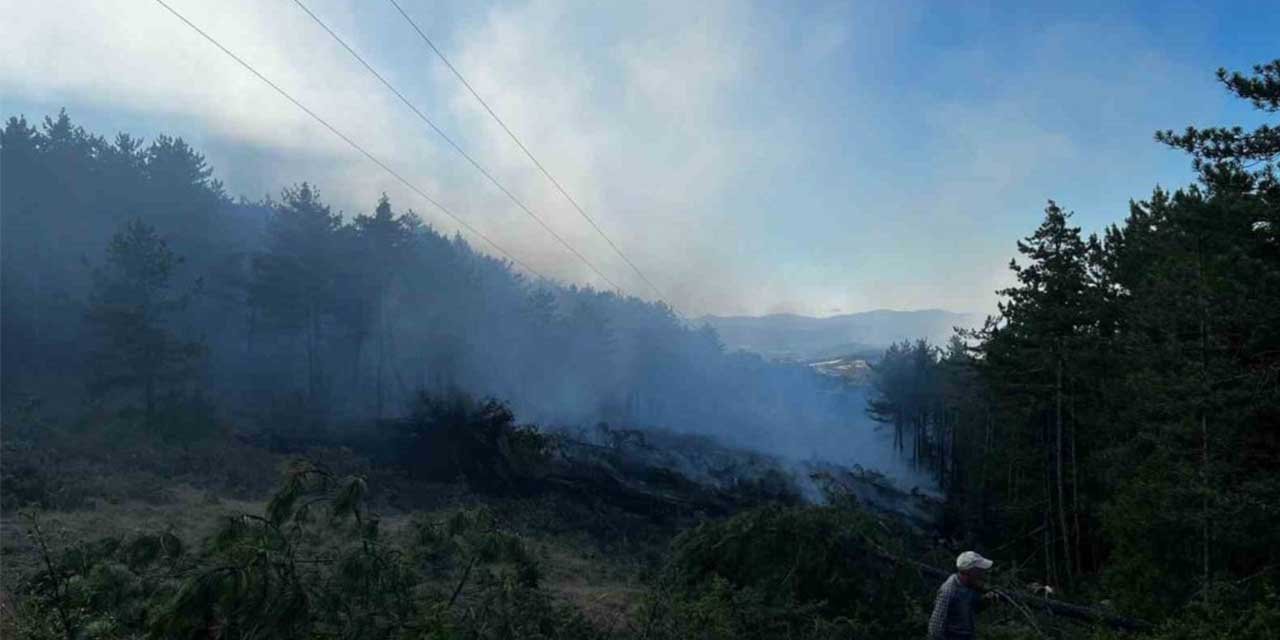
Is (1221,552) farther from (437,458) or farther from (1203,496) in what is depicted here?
(437,458)

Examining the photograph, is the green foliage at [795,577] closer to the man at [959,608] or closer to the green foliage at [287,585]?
the man at [959,608]

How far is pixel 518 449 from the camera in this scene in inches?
1068

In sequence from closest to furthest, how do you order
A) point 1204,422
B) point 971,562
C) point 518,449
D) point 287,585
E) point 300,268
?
point 287,585
point 971,562
point 1204,422
point 518,449
point 300,268

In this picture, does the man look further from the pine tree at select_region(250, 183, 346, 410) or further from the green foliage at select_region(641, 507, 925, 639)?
the pine tree at select_region(250, 183, 346, 410)

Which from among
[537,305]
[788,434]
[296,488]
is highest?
[537,305]

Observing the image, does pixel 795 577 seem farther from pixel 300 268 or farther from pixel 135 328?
pixel 300 268

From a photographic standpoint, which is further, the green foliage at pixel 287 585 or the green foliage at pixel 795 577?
the green foliage at pixel 795 577

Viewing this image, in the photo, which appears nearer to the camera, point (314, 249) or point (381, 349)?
point (314, 249)

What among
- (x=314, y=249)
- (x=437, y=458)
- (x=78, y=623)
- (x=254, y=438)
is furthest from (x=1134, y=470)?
(x=314, y=249)

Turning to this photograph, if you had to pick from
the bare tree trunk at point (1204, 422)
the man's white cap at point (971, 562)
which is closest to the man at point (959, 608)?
the man's white cap at point (971, 562)

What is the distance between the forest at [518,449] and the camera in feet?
21.3

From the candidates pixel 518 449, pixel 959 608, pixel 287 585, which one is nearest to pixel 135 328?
pixel 518 449

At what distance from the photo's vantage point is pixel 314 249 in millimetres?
41531

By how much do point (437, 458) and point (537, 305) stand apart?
29.8m
